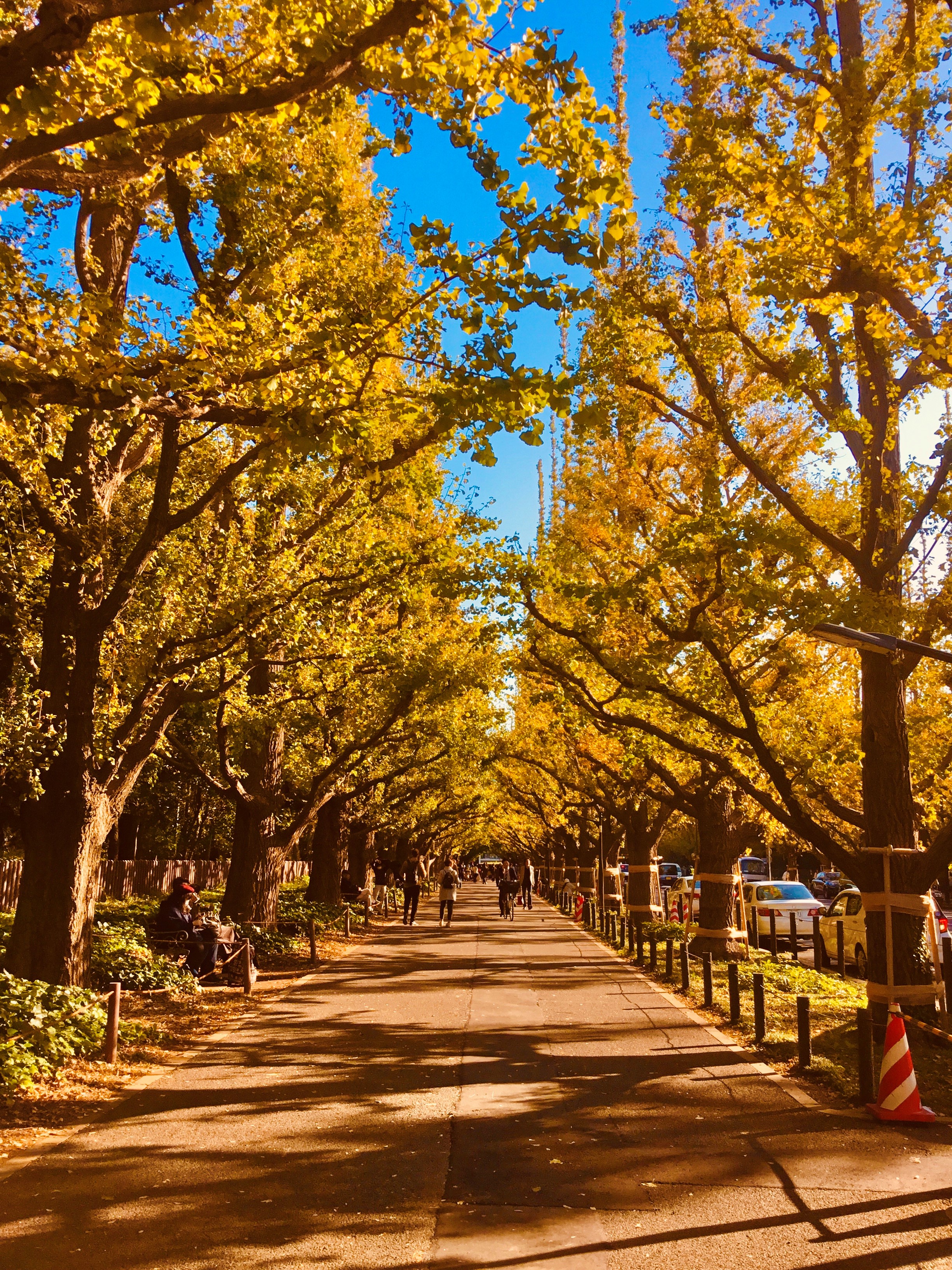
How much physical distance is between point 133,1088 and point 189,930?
6050 mm

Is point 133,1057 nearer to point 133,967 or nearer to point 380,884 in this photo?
point 133,967

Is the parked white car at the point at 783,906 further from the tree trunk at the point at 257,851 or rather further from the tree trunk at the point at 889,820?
the tree trunk at the point at 889,820

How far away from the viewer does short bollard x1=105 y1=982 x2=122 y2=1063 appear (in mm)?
8930

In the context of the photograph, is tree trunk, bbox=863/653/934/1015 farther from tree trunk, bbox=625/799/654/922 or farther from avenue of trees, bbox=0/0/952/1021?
tree trunk, bbox=625/799/654/922

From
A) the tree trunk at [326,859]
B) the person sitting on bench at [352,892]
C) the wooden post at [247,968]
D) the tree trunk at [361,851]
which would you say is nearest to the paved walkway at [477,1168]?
the wooden post at [247,968]

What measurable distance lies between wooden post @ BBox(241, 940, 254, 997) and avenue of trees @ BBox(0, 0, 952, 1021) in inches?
120

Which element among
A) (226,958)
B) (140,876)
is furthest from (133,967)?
(140,876)

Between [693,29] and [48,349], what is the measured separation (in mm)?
7539

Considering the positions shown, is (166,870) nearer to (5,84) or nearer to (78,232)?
(78,232)

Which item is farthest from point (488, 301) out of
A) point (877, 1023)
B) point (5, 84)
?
point (877, 1023)

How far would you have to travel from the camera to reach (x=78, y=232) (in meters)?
10.6

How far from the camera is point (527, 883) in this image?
39562 millimetres

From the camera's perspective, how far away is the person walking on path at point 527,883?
39062mm

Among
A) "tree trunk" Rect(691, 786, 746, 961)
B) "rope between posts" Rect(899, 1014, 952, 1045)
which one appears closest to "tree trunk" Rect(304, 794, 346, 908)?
"tree trunk" Rect(691, 786, 746, 961)
